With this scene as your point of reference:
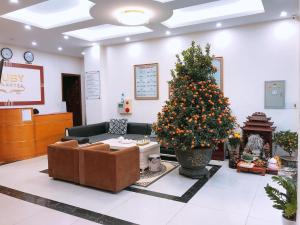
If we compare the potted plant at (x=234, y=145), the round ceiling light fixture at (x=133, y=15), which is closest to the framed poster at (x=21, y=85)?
the round ceiling light fixture at (x=133, y=15)

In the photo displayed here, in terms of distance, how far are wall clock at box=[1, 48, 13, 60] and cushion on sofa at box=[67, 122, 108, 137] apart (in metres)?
2.69

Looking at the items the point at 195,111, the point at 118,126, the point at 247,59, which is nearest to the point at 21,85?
the point at 118,126

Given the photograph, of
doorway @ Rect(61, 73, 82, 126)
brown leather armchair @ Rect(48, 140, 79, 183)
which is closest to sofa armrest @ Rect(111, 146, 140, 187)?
brown leather armchair @ Rect(48, 140, 79, 183)

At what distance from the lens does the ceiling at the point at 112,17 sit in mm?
4035

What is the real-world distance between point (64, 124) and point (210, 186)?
461cm

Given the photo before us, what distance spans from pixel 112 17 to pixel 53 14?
142cm

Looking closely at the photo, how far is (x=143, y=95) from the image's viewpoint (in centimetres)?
670

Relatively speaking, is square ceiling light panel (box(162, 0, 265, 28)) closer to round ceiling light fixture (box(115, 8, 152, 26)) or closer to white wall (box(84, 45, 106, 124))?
round ceiling light fixture (box(115, 8, 152, 26))

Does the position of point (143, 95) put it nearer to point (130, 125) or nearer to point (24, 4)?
point (130, 125)

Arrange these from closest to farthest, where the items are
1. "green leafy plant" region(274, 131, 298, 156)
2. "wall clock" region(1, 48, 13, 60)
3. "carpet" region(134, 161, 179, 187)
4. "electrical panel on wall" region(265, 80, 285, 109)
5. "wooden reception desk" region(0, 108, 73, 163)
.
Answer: "carpet" region(134, 161, 179, 187), "green leafy plant" region(274, 131, 298, 156), "electrical panel on wall" region(265, 80, 285, 109), "wooden reception desk" region(0, 108, 73, 163), "wall clock" region(1, 48, 13, 60)

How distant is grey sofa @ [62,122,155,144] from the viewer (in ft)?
19.8

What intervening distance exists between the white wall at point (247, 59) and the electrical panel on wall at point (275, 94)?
0.09 m

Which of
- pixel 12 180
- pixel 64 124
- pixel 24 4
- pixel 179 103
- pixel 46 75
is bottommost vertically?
pixel 12 180

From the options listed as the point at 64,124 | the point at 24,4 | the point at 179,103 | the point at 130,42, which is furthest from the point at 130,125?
the point at 24,4
